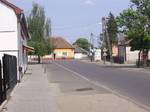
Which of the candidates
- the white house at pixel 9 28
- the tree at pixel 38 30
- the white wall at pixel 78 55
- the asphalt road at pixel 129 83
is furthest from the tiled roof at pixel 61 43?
the white house at pixel 9 28

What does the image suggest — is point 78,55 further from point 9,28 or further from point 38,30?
point 9,28

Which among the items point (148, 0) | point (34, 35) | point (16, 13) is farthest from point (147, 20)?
point (34, 35)

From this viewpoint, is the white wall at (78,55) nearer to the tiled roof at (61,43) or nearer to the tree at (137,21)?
the tiled roof at (61,43)

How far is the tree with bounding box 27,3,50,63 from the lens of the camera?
97006 millimetres

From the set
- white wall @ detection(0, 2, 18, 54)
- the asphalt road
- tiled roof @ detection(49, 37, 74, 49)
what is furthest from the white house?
tiled roof @ detection(49, 37, 74, 49)

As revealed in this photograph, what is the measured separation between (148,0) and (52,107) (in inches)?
1892

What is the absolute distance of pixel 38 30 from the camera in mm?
100750

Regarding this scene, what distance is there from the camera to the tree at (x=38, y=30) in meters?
97.0

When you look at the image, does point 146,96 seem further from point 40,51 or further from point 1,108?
point 40,51

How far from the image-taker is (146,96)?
68.7 feet

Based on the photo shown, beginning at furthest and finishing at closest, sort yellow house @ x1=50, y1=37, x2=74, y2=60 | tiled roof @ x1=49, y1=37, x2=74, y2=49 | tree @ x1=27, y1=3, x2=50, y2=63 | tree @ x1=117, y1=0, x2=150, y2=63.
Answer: tiled roof @ x1=49, y1=37, x2=74, y2=49
yellow house @ x1=50, y1=37, x2=74, y2=60
tree @ x1=27, y1=3, x2=50, y2=63
tree @ x1=117, y1=0, x2=150, y2=63

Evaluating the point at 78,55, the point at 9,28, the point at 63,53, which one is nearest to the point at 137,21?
the point at 9,28

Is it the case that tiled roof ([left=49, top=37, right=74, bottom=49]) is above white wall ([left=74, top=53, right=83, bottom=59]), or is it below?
above

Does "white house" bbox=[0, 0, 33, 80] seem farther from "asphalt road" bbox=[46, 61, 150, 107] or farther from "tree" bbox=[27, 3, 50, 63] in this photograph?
"tree" bbox=[27, 3, 50, 63]
